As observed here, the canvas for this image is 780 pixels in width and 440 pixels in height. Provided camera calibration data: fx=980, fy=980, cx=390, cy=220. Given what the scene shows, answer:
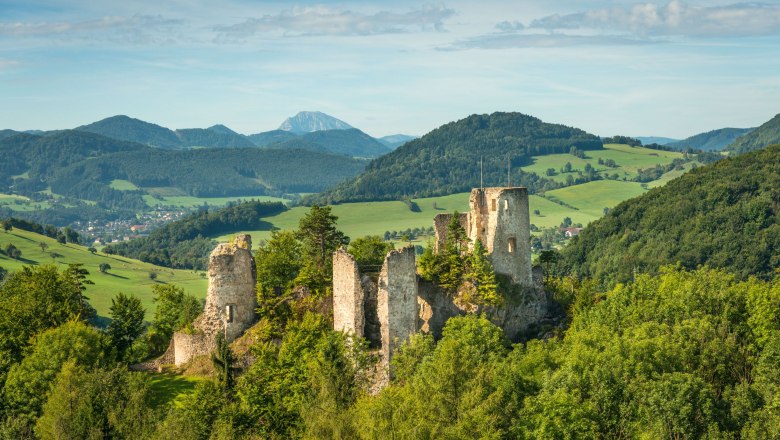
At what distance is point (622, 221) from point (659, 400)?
3676 inches

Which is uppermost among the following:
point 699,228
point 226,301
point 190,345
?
point 226,301

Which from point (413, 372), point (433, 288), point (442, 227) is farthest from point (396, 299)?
point (442, 227)

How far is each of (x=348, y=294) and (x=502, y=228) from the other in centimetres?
1012

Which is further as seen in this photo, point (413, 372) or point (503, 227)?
point (503, 227)

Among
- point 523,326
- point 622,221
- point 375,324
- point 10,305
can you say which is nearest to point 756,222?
point 622,221

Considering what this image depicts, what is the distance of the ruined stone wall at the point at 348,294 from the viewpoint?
47.9 meters

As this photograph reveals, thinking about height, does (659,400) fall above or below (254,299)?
below

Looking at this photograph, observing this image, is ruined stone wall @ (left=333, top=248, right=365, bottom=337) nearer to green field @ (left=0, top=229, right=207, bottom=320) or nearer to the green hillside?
the green hillside

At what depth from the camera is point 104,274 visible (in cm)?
13550

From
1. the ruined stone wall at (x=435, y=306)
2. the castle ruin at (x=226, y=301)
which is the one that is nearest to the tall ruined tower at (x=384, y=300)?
the ruined stone wall at (x=435, y=306)

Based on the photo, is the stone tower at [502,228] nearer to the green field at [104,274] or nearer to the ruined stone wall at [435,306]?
the ruined stone wall at [435,306]

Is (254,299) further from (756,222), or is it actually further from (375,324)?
(756,222)

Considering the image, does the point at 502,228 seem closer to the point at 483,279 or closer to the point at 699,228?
the point at 483,279

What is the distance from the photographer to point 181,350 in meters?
53.7
